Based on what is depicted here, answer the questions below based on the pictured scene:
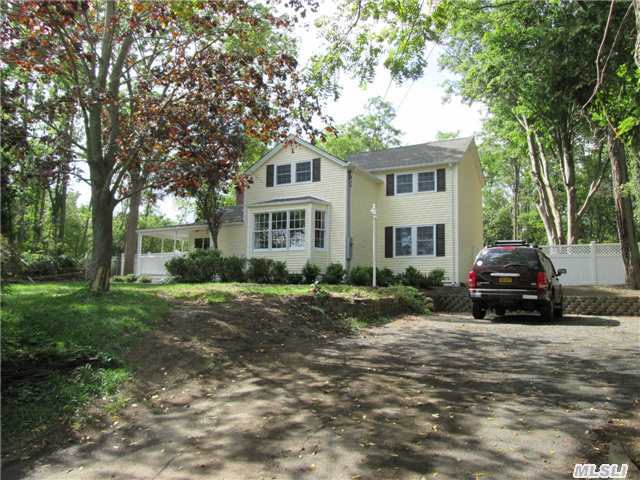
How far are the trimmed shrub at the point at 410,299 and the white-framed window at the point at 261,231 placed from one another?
8.95 meters

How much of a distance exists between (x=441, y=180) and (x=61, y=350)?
17756mm

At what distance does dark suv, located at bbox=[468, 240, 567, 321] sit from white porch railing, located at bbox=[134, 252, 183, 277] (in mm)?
16812

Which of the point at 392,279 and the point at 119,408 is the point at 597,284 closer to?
the point at 392,279

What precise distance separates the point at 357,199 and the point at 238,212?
293 inches

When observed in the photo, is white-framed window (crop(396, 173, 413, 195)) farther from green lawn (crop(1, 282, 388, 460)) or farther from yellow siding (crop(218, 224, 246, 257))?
green lawn (crop(1, 282, 388, 460))

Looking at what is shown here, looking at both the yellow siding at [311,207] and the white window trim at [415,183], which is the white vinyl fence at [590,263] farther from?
the yellow siding at [311,207]

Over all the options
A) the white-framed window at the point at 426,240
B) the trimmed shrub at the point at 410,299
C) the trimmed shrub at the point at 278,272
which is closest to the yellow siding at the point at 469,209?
the white-framed window at the point at 426,240

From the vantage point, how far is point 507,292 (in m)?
11.1

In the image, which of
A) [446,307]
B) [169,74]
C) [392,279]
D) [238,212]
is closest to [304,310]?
[169,74]

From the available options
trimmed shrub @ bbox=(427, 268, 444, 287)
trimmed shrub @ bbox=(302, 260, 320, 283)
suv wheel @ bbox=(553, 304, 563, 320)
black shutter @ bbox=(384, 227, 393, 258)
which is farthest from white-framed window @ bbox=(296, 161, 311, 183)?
suv wheel @ bbox=(553, 304, 563, 320)

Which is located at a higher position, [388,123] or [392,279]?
[388,123]

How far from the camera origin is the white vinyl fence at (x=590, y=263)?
18609 mm

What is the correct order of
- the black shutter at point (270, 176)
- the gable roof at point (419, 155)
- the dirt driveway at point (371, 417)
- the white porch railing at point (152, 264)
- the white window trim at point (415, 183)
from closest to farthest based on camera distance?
the dirt driveway at point (371, 417) → the white window trim at point (415, 183) → the gable roof at point (419, 155) → the black shutter at point (270, 176) → the white porch railing at point (152, 264)

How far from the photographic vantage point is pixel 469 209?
23.4m
